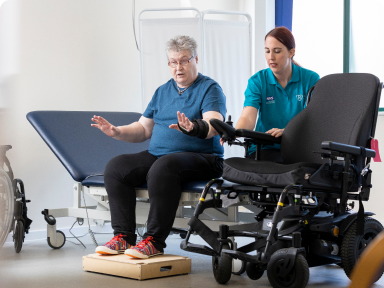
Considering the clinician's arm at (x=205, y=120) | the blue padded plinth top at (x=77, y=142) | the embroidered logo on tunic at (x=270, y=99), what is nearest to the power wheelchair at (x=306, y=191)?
the clinician's arm at (x=205, y=120)

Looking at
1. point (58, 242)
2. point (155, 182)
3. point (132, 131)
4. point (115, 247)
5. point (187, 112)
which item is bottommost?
point (58, 242)

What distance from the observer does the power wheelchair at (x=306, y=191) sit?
183 cm

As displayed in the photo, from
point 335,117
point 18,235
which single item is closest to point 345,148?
point 335,117

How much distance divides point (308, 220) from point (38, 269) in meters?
1.31

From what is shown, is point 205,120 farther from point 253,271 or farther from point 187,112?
Result: point 253,271

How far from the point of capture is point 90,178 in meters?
2.74

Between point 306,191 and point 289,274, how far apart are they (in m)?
0.33

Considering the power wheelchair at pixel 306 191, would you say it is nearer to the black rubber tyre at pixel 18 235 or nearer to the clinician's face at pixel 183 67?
the clinician's face at pixel 183 67

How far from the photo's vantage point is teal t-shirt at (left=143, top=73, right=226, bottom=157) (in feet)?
7.88

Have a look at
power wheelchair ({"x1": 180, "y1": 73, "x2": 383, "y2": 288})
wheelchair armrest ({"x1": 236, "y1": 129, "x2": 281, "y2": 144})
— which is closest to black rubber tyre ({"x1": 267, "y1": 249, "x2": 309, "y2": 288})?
power wheelchair ({"x1": 180, "y1": 73, "x2": 383, "y2": 288})

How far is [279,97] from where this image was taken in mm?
2463

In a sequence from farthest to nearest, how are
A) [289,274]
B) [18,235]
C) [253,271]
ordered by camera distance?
1. [18,235]
2. [253,271]
3. [289,274]

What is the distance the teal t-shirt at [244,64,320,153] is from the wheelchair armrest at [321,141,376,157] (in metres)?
0.56

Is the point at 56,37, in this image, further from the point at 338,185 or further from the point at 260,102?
the point at 338,185
